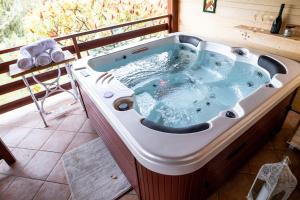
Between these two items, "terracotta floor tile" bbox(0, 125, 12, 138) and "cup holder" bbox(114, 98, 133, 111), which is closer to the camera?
"cup holder" bbox(114, 98, 133, 111)

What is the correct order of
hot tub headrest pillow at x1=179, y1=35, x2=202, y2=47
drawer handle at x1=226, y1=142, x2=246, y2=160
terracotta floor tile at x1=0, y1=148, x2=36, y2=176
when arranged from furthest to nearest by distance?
hot tub headrest pillow at x1=179, y1=35, x2=202, y2=47 < terracotta floor tile at x1=0, y1=148, x2=36, y2=176 < drawer handle at x1=226, y1=142, x2=246, y2=160

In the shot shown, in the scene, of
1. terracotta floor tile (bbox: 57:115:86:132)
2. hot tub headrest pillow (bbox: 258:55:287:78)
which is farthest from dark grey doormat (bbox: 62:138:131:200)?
hot tub headrest pillow (bbox: 258:55:287:78)

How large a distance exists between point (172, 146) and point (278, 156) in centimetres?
119

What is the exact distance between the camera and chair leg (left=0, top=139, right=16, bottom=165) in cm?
164

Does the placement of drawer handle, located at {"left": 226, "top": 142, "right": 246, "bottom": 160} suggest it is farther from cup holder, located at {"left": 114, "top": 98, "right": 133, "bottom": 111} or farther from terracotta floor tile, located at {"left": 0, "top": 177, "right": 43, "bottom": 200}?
terracotta floor tile, located at {"left": 0, "top": 177, "right": 43, "bottom": 200}

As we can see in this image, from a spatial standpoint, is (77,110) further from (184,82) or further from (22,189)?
(184,82)

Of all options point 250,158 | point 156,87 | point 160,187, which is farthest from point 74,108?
point 250,158

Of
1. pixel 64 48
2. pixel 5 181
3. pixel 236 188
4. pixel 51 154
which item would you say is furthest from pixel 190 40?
pixel 5 181

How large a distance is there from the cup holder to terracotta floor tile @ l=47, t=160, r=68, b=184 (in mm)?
780

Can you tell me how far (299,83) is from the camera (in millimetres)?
1468

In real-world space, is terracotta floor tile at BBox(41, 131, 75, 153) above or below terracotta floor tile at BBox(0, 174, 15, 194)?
above

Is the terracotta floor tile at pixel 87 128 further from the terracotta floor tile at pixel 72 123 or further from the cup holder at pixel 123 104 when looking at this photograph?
the cup holder at pixel 123 104

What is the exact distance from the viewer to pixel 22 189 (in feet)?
4.95

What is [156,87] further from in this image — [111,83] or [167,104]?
[111,83]
